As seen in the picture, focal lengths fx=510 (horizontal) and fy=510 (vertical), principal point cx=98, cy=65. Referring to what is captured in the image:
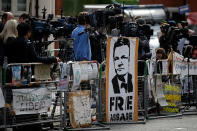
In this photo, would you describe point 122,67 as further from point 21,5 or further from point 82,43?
point 21,5

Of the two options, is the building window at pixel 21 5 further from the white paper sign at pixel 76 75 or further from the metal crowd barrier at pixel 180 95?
the white paper sign at pixel 76 75

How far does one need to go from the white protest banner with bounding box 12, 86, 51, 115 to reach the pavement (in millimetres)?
1481

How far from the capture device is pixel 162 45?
14.5 metres

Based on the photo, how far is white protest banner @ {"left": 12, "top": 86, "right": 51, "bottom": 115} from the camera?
8344 mm

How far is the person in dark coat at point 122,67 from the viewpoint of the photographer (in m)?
9.80

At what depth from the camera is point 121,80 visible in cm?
988

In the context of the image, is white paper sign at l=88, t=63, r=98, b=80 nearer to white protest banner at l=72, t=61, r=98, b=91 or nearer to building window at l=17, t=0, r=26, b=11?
white protest banner at l=72, t=61, r=98, b=91

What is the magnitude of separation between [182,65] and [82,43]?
2.38 meters

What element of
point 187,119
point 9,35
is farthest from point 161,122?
point 9,35

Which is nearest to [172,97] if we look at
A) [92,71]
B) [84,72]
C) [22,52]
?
[92,71]

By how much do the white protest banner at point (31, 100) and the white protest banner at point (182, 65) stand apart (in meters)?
3.49

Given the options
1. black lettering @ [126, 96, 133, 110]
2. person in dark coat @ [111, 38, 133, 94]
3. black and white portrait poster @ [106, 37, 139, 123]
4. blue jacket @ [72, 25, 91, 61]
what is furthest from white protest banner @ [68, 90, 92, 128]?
blue jacket @ [72, 25, 91, 61]

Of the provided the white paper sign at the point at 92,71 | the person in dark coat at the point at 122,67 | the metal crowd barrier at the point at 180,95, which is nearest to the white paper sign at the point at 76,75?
the white paper sign at the point at 92,71

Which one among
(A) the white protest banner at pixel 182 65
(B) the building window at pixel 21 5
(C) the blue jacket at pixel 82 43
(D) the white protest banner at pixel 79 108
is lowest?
(D) the white protest banner at pixel 79 108
